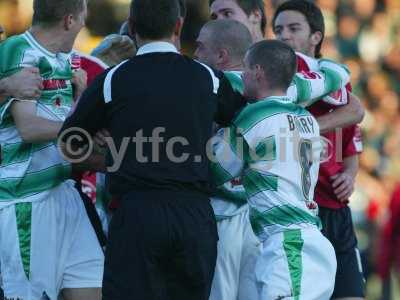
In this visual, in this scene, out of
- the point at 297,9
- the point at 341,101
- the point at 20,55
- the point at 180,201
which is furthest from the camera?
the point at 297,9

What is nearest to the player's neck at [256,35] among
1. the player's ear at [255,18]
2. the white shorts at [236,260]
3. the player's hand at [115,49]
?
the player's ear at [255,18]

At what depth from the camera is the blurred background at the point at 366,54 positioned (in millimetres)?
14906

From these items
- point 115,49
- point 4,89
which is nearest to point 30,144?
point 4,89

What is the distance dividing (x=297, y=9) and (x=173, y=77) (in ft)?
7.16

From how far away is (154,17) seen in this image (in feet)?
20.8

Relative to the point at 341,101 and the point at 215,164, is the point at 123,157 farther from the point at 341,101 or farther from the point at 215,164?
the point at 341,101

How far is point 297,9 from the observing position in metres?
8.27

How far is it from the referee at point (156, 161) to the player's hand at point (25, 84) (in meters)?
0.33

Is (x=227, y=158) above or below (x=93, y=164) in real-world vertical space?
above

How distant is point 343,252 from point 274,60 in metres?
2.08

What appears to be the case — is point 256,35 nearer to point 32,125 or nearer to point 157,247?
point 32,125

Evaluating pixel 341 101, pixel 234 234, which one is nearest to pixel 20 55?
pixel 234 234

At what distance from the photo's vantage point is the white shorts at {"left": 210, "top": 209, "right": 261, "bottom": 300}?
275 inches

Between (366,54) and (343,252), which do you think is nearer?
(343,252)
